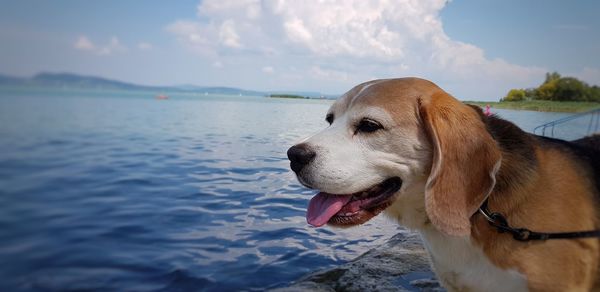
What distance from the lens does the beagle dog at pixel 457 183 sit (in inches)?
110

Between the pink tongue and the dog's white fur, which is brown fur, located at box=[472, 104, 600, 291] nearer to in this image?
the dog's white fur

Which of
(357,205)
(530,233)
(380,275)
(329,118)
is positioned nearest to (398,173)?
(357,205)

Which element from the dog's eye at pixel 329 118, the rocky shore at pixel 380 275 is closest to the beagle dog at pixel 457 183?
the dog's eye at pixel 329 118

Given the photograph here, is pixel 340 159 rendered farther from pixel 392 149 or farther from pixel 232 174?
pixel 232 174

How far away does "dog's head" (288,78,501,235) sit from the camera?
2865 millimetres

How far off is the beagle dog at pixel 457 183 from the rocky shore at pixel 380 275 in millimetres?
1584

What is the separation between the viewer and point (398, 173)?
10.2 ft

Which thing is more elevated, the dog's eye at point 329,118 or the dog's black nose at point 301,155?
the dog's eye at point 329,118

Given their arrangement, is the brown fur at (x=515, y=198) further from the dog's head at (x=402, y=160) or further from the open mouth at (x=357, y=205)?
the open mouth at (x=357, y=205)

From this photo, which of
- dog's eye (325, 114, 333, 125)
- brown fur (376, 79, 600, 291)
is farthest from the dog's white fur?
dog's eye (325, 114, 333, 125)

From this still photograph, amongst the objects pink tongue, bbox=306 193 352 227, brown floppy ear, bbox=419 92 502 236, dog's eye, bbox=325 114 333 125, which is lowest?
pink tongue, bbox=306 193 352 227

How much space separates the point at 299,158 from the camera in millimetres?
3057

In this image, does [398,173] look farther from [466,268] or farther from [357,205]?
[466,268]

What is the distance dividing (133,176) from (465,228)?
8.57m
